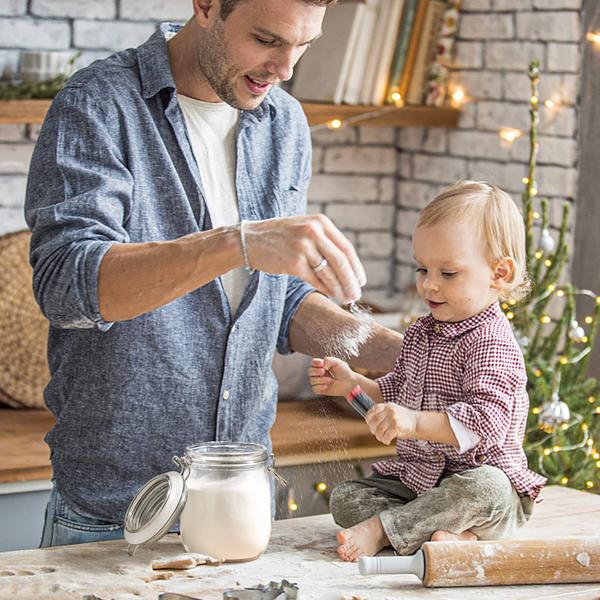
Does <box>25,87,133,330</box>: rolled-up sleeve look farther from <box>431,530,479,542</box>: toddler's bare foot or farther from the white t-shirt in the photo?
<box>431,530,479,542</box>: toddler's bare foot

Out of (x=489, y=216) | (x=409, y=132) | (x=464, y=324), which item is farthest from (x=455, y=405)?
(x=409, y=132)

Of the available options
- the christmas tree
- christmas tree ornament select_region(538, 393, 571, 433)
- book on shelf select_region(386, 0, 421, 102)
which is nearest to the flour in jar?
christmas tree ornament select_region(538, 393, 571, 433)

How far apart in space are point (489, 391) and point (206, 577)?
46cm

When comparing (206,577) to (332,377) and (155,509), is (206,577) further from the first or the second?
(332,377)

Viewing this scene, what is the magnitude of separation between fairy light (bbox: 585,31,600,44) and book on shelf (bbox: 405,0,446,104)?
1.87 ft

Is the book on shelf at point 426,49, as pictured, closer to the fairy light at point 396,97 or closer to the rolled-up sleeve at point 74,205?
the fairy light at point 396,97

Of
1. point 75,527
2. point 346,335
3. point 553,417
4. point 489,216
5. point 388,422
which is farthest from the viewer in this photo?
point 553,417

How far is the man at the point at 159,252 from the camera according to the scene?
5.17ft

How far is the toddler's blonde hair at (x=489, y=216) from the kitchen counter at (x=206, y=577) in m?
0.46

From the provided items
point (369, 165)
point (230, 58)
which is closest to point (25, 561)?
point (230, 58)

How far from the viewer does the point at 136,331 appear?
1728 mm

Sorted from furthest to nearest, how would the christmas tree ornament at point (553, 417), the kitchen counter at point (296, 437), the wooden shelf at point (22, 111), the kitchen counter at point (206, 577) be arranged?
the wooden shelf at point (22, 111) < the kitchen counter at point (296, 437) < the christmas tree ornament at point (553, 417) < the kitchen counter at point (206, 577)

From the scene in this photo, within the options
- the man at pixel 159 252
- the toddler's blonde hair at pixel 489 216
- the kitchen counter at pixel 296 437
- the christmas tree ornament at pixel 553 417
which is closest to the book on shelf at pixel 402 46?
Result: the kitchen counter at pixel 296 437

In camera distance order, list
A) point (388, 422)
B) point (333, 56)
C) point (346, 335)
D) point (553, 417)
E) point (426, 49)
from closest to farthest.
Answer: point (388, 422) < point (346, 335) < point (553, 417) < point (333, 56) < point (426, 49)
